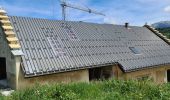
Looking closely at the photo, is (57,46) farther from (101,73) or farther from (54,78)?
(101,73)

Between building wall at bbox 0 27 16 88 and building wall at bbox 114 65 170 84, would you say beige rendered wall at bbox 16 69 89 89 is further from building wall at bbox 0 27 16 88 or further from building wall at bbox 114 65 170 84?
building wall at bbox 114 65 170 84

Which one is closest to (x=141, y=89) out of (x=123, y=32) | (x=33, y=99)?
(x=33, y=99)

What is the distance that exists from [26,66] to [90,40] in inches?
248

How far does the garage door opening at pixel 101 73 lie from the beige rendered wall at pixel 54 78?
1.94 metres

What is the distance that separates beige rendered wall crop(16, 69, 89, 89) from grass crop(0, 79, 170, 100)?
2.46 m

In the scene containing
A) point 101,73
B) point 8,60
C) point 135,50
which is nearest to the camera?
Result: point 8,60

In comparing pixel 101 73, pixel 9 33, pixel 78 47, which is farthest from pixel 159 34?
pixel 9 33

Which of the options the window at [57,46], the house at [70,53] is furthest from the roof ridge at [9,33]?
the window at [57,46]

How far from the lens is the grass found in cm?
942

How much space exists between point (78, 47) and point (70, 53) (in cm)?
114

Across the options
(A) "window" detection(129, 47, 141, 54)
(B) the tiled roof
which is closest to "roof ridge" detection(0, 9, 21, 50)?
(B) the tiled roof

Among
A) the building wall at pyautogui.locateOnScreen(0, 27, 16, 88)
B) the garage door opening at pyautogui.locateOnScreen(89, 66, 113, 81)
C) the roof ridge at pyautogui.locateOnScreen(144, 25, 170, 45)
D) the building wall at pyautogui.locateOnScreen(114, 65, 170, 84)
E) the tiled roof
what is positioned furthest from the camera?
the roof ridge at pyautogui.locateOnScreen(144, 25, 170, 45)

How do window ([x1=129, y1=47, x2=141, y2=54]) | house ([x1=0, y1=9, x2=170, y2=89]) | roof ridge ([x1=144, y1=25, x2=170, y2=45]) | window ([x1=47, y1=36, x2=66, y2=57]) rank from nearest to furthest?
house ([x1=0, y1=9, x2=170, y2=89]), window ([x1=47, y1=36, x2=66, y2=57]), window ([x1=129, y1=47, x2=141, y2=54]), roof ridge ([x1=144, y1=25, x2=170, y2=45])

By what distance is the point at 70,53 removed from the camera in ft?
50.5
